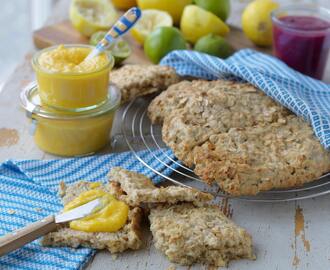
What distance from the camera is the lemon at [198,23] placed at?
374 centimetres

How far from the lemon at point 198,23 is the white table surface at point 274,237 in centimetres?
154

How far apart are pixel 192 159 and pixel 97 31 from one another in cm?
176

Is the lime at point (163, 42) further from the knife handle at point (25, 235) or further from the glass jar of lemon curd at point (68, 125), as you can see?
the knife handle at point (25, 235)

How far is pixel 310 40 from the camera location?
332 cm

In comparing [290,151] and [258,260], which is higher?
[290,151]

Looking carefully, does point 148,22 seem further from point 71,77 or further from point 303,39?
point 71,77

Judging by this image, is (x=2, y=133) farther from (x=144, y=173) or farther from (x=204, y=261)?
(x=204, y=261)

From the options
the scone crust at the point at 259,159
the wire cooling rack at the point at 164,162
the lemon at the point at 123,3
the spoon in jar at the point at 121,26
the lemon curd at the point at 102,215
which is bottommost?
the wire cooling rack at the point at 164,162

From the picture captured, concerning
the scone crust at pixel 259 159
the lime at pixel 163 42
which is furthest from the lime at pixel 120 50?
the scone crust at pixel 259 159

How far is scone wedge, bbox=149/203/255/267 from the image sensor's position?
6.51ft

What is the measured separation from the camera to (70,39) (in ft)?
12.6

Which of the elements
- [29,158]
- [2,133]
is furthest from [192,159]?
[2,133]

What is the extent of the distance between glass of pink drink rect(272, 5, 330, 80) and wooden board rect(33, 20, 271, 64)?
40cm

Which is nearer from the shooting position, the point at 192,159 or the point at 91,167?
the point at 192,159
